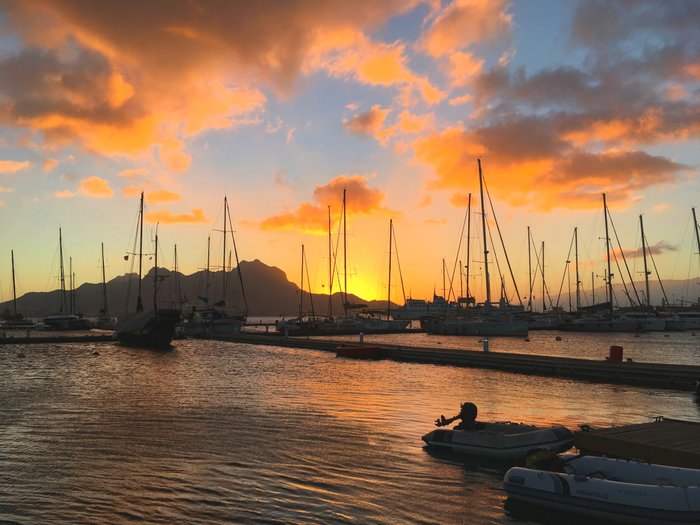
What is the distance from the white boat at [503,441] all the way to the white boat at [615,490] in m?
3.19

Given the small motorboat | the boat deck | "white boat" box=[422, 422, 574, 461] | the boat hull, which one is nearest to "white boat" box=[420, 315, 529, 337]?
the small motorboat

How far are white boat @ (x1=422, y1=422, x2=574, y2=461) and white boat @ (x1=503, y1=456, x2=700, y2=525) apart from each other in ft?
10.5

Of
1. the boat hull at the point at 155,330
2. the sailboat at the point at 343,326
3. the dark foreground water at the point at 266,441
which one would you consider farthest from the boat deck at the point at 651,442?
the sailboat at the point at 343,326

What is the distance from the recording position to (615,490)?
11.0 metres

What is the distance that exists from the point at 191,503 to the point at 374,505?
4070 mm

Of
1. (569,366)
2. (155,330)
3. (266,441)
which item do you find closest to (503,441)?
(266,441)

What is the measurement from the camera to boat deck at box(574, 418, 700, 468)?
13.2 meters

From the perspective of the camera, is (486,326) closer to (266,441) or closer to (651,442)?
(266,441)

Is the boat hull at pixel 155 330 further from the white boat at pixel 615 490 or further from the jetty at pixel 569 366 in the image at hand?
the white boat at pixel 615 490

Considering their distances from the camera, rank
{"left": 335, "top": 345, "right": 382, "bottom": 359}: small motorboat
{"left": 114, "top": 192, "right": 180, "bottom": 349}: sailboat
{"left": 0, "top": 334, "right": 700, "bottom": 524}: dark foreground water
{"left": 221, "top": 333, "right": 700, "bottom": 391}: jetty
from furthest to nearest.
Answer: {"left": 114, "top": 192, "right": 180, "bottom": 349}: sailboat → {"left": 335, "top": 345, "right": 382, "bottom": 359}: small motorboat → {"left": 221, "top": 333, "right": 700, "bottom": 391}: jetty → {"left": 0, "top": 334, "right": 700, "bottom": 524}: dark foreground water

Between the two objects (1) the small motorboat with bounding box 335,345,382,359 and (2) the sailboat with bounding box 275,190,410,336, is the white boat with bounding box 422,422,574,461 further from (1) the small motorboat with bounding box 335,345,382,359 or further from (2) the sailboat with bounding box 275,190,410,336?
(2) the sailboat with bounding box 275,190,410,336

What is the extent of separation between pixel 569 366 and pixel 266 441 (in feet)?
77.7

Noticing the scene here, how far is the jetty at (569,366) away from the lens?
30375mm

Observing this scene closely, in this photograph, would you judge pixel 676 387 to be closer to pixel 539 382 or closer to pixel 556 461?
pixel 539 382
